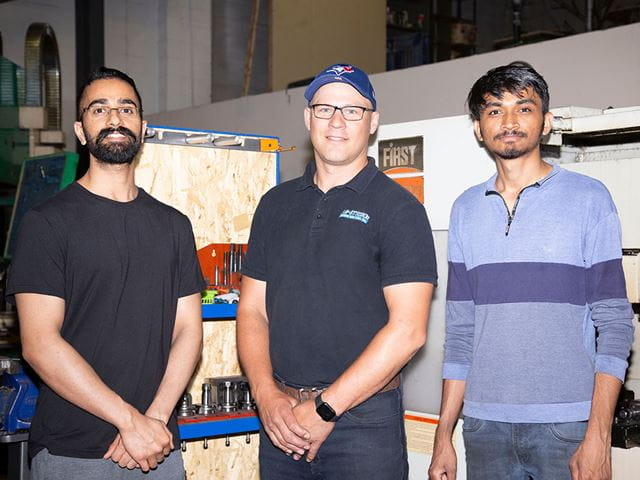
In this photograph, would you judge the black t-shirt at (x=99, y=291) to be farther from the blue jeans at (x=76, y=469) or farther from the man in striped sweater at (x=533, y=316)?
the man in striped sweater at (x=533, y=316)

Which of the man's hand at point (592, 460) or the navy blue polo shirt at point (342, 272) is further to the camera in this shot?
the navy blue polo shirt at point (342, 272)

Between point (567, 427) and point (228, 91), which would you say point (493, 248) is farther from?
point (228, 91)

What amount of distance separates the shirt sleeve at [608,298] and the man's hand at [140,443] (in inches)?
44.2

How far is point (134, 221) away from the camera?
2.14m

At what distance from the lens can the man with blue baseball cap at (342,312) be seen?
1.91 metres

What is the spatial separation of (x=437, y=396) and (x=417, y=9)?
769cm

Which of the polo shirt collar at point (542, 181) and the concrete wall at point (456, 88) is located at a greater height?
the concrete wall at point (456, 88)

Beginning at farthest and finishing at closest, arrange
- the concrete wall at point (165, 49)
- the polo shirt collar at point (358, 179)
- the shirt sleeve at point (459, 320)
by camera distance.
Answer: the concrete wall at point (165, 49), the shirt sleeve at point (459, 320), the polo shirt collar at point (358, 179)

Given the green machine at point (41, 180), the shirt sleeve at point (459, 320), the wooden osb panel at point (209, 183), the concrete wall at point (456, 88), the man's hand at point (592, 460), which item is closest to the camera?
the man's hand at point (592, 460)

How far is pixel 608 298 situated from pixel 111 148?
1.34 metres

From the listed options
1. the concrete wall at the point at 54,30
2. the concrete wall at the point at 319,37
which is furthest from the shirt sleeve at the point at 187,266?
the concrete wall at the point at 54,30

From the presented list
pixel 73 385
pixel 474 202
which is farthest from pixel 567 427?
pixel 73 385

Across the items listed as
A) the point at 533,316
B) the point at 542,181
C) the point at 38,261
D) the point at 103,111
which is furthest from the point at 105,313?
the point at 542,181

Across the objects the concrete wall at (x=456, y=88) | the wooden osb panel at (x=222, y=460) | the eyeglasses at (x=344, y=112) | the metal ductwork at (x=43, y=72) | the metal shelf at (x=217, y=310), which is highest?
the metal ductwork at (x=43, y=72)
